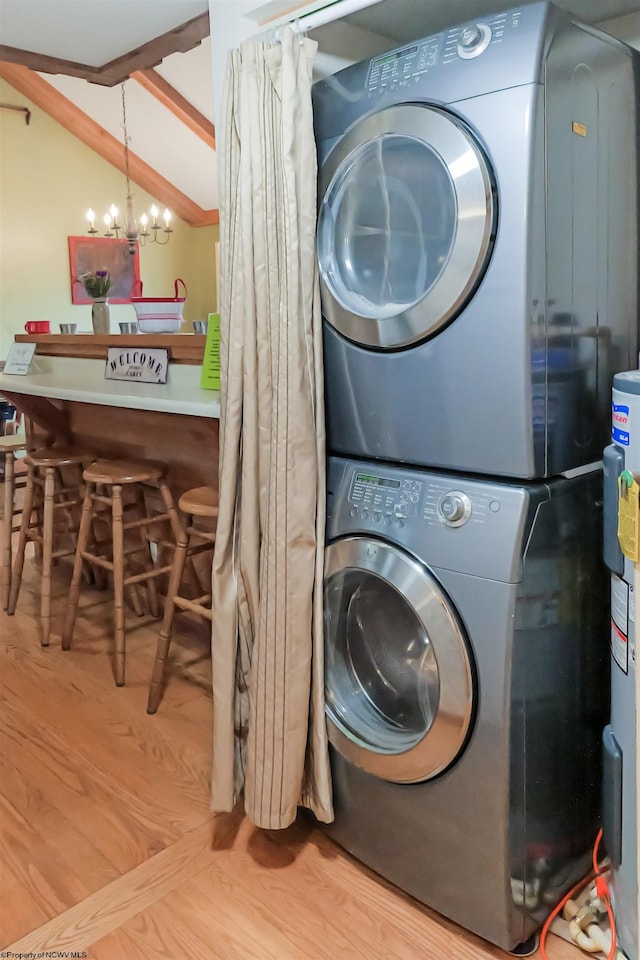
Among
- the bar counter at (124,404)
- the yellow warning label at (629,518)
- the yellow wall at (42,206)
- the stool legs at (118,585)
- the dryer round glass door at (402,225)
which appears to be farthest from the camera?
the yellow wall at (42,206)

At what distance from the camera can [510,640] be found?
1290 mm

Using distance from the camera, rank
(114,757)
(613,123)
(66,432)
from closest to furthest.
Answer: (613,123)
(114,757)
(66,432)

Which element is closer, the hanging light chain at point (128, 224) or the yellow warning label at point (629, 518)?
the yellow warning label at point (629, 518)

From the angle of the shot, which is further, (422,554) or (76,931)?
(76,931)

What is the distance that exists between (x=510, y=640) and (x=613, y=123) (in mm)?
951

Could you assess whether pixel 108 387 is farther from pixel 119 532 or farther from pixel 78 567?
pixel 78 567

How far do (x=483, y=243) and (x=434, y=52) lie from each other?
361 millimetres

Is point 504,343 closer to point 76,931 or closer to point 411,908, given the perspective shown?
point 411,908

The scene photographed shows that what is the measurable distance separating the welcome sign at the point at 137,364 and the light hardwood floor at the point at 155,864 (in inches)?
42.7

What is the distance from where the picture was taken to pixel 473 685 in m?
1.34

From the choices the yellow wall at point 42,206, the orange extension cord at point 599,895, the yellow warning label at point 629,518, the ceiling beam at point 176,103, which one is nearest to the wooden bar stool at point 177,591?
the orange extension cord at point 599,895

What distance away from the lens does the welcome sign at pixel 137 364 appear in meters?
2.63

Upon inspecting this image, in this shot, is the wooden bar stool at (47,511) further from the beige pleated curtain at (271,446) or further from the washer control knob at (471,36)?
the washer control knob at (471,36)

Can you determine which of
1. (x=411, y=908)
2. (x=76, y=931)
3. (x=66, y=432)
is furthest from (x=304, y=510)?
(x=66, y=432)
